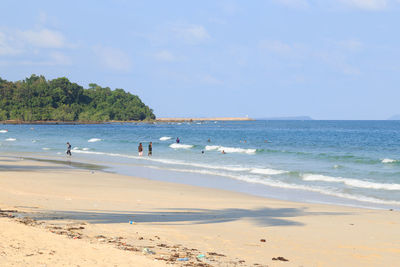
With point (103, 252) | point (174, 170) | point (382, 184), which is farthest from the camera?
point (174, 170)

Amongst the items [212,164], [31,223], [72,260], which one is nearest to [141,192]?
[31,223]

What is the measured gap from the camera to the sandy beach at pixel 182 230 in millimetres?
8086

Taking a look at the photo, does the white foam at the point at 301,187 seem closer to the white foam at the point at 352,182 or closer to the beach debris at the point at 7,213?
the white foam at the point at 352,182

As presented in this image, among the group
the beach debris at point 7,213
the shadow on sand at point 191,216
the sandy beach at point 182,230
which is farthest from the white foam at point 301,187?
the beach debris at point 7,213

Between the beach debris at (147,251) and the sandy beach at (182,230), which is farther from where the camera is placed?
the beach debris at (147,251)

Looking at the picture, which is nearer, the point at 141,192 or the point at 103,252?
the point at 103,252

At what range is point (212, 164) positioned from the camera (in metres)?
36.1

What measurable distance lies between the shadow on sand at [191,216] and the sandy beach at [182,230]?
28mm

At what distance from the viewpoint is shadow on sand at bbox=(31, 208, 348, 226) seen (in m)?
12.3

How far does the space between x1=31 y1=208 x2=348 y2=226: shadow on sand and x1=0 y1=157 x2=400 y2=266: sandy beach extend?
28 mm

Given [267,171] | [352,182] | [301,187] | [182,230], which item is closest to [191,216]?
[182,230]

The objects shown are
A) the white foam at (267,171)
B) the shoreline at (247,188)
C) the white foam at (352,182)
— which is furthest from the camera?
the white foam at (267,171)

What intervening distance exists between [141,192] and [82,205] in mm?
4597

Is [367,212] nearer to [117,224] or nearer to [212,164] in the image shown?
[117,224]
